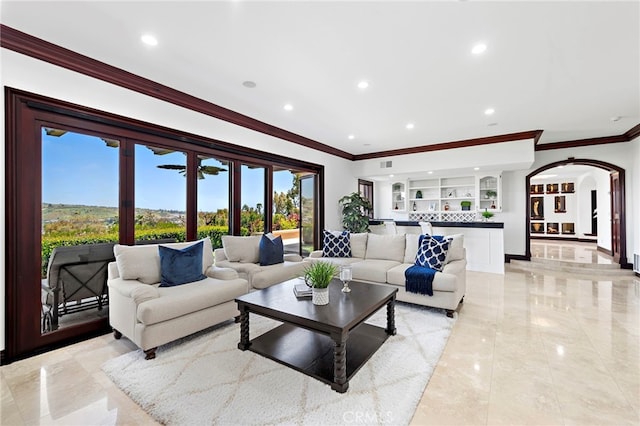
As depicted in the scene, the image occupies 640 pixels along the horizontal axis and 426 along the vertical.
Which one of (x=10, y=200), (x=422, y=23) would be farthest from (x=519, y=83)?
(x=10, y=200)

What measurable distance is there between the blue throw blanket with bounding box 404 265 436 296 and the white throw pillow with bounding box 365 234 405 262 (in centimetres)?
78

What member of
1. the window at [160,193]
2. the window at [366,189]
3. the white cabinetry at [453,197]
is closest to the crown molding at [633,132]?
the white cabinetry at [453,197]

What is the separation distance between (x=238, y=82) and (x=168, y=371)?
3.06 m

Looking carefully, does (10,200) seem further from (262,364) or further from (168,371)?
(262,364)

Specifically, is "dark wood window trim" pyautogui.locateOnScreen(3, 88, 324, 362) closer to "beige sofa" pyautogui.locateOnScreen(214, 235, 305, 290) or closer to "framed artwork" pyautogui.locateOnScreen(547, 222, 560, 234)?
"beige sofa" pyautogui.locateOnScreen(214, 235, 305, 290)

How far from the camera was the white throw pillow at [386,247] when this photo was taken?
454 cm

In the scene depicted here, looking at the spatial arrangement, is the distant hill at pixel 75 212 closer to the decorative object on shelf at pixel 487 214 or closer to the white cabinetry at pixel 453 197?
the white cabinetry at pixel 453 197

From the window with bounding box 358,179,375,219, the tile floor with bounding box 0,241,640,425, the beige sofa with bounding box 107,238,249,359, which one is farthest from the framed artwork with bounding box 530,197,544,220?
the beige sofa with bounding box 107,238,249,359

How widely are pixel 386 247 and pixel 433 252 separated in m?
0.94

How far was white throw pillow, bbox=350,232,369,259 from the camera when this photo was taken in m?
4.87

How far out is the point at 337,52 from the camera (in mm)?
2797

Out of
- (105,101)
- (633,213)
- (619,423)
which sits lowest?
(619,423)

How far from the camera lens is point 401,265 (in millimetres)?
4234

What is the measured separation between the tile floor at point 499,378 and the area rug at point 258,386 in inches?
4.6
